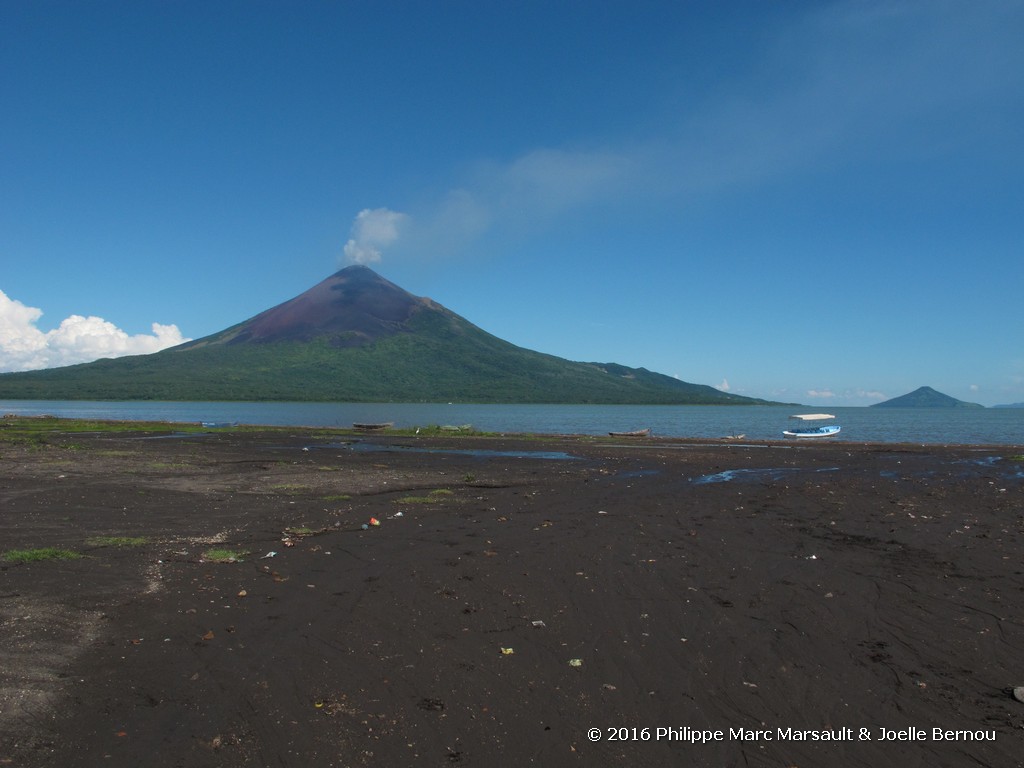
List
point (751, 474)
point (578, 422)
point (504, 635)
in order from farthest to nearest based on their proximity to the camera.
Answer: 1. point (578, 422)
2. point (751, 474)
3. point (504, 635)

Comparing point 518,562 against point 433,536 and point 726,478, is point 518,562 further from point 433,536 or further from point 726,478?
point 726,478

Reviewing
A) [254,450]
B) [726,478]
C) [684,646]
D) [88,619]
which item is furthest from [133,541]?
[254,450]

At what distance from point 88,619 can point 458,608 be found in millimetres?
4660

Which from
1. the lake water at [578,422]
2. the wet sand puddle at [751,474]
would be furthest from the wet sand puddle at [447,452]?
the lake water at [578,422]

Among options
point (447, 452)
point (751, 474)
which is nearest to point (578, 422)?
point (447, 452)

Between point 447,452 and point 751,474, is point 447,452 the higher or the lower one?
the higher one

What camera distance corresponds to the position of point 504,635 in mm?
7941

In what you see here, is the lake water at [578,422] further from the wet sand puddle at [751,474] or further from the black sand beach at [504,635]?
the black sand beach at [504,635]

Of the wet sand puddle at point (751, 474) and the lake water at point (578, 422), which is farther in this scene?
the lake water at point (578, 422)

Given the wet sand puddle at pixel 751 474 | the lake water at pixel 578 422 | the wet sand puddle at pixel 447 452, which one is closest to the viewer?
the wet sand puddle at pixel 751 474

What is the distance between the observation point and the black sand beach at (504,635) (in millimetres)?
5582

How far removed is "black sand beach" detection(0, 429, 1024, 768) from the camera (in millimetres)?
5582

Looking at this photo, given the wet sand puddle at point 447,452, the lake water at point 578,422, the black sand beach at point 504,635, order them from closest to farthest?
the black sand beach at point 504,635 < the wet sand puddle at point 447,452 < the lake water at point 578,422

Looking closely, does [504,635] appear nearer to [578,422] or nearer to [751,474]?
[751,474]
